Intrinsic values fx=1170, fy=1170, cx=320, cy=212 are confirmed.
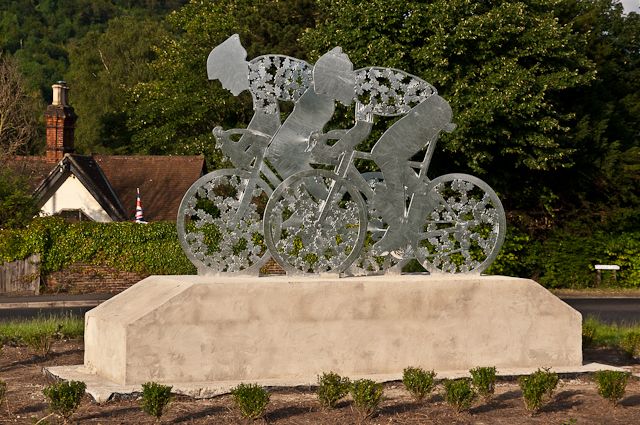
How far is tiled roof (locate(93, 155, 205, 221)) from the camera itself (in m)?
44.7

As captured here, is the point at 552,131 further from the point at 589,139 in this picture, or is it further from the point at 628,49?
the point at 628,49

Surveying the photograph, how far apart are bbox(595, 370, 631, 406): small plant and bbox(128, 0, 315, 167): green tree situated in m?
33.5

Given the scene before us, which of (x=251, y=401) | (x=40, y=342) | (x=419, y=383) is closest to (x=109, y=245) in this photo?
(x=40, y=342)

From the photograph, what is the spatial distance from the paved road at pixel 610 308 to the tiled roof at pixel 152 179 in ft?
59.1

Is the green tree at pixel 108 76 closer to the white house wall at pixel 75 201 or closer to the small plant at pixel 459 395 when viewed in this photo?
the white house wall at pixel 75 201

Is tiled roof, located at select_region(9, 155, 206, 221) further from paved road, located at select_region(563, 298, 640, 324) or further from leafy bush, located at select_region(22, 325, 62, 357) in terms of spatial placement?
leafy bush, located at select_region(22, 325, 62, 357)

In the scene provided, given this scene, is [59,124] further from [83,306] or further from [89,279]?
[83,306]

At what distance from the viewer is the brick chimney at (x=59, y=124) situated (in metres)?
44.2

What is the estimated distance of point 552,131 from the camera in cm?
3444

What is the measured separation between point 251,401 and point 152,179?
3480 cm

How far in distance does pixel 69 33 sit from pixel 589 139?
72.2 metres

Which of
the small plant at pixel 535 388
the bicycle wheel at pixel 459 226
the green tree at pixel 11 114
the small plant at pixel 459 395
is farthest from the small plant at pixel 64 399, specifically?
the green tree at pixel 11 114

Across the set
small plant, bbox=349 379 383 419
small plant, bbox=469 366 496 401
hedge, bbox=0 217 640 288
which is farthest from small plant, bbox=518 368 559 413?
hedge, bbox=0 217 640 288

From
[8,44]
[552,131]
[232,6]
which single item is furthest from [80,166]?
[8,44]
